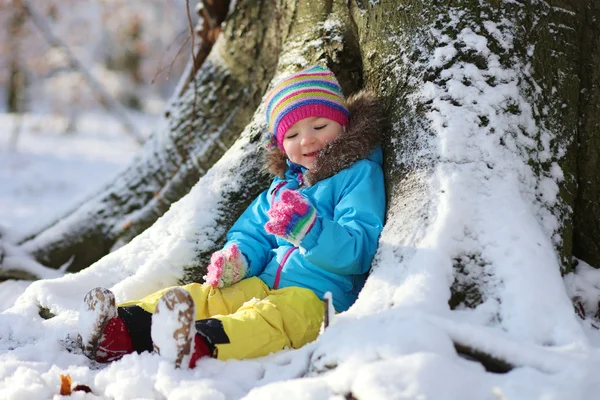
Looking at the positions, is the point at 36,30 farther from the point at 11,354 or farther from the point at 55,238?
the point at 11,354

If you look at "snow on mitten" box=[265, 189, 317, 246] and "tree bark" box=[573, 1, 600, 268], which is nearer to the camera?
"snow on mitten" box=[265, 189, 317, 246]

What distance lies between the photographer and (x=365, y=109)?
7.95 ft

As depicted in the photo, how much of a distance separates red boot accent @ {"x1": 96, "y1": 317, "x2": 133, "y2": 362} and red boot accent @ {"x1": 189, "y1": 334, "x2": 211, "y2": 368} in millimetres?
337

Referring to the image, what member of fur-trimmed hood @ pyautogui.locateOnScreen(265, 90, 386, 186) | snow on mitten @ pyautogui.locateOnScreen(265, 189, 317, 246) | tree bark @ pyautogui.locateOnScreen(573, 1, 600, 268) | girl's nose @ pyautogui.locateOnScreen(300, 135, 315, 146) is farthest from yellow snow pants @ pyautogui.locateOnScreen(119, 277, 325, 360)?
tree bark @ pyautogui.locateOnScreen(573, 1, 600, 268)

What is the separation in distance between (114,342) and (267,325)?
543 mm

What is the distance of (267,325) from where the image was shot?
6.59 ft

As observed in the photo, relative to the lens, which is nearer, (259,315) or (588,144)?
(259,315)

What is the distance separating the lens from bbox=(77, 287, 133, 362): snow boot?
1.97 meters

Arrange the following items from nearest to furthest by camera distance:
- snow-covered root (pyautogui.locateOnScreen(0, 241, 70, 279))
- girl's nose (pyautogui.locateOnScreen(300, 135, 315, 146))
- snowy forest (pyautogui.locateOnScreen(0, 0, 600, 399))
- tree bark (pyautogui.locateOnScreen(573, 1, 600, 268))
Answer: snowy forest (pyautogui.locateOnScreen(0, 0, 600, 399)) → tree bark (pyautogui.locateOnScreen(573, 1, 600, 268)) → girl's nose (pyautogui.locateOnScreen(300, 135, 315, 146)) → snow-covered root (pyautogui.locateOnScreen(0, 241, 70, 279))

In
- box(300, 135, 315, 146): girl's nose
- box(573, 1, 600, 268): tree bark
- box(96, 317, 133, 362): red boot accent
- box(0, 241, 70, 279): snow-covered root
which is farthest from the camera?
box(0, 241, 70, 279): snow-covered root

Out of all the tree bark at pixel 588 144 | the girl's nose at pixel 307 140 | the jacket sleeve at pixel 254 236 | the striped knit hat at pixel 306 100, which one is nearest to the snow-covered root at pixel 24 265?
the jacket sleeve at pixel 254 236

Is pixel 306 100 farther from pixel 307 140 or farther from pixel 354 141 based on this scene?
pixel 354 141

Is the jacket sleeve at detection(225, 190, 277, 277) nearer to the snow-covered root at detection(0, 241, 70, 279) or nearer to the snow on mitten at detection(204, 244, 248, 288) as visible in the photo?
the snow on mitten at detection(204, 244, 248, 288)

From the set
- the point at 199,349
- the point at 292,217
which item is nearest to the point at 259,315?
the point at 199,349
